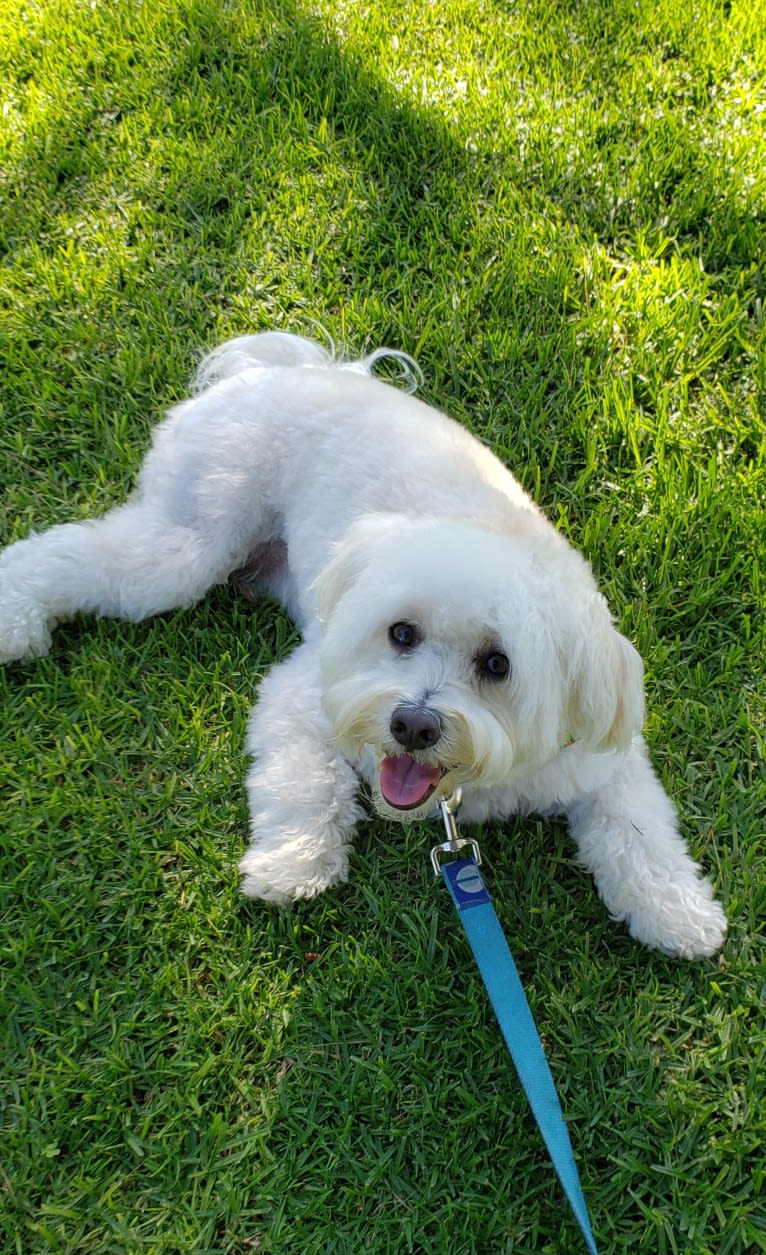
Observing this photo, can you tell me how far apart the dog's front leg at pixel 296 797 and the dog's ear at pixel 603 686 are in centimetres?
73

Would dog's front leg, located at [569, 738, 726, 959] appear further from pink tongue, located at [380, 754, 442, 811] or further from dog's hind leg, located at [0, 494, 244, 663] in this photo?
dog's hind leg, located at [0, 494, 244, 663]

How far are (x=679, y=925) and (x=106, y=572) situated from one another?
2041 millimetres

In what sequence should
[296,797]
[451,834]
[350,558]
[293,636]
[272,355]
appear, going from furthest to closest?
[272,355] < [293,636] < [296,797] < [451,834] < [350,558]

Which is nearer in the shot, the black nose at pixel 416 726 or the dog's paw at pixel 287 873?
the black nose at pixel 416 726

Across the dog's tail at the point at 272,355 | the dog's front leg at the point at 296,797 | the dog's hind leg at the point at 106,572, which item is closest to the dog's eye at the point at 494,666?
the dog's front leg at the point at 296,797

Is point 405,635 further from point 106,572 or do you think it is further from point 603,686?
point 106,572

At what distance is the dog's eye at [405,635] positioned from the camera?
2.22m

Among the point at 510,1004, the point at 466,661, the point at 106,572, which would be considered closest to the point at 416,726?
the point at 466,661

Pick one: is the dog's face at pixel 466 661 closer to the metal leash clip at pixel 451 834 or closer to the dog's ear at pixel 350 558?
the dog's ear at pixel 350 558

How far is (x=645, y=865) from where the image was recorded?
2551 mm

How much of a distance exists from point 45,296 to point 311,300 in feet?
3.64

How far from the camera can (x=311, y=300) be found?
3.93 m

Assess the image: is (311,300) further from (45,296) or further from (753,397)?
(753,397)

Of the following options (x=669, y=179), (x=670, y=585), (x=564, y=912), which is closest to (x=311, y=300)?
(x=669, y=179)
